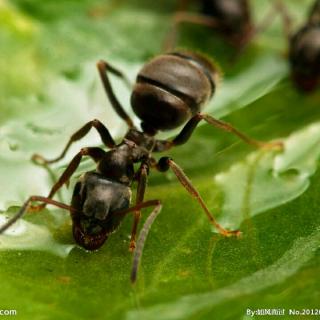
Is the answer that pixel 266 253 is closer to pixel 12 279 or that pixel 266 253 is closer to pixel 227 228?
pixel 227 228

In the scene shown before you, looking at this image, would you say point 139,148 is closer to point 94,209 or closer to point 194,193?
point 194,193

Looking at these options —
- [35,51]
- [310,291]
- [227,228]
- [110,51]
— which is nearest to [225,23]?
[110,51]

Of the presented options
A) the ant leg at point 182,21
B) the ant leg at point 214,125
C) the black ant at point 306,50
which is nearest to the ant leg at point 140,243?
the ant leg at point 214,125

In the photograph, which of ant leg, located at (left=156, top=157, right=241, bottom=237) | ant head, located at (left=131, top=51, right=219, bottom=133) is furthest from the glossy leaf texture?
ant head, located at (left=131, top=51, right=219, bottom=133)

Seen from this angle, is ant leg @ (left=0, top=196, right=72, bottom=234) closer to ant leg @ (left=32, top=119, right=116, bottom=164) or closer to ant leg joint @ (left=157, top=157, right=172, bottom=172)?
ant leg @ (left=32, top=119, right=116, bottom=164)

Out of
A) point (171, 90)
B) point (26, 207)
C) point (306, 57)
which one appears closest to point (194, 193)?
point (171, 90)

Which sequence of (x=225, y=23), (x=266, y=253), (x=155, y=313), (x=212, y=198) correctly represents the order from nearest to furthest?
(x=155, y=313) < (x=266, y=253) < (x=212, y=198) < (x=225, y=23)
